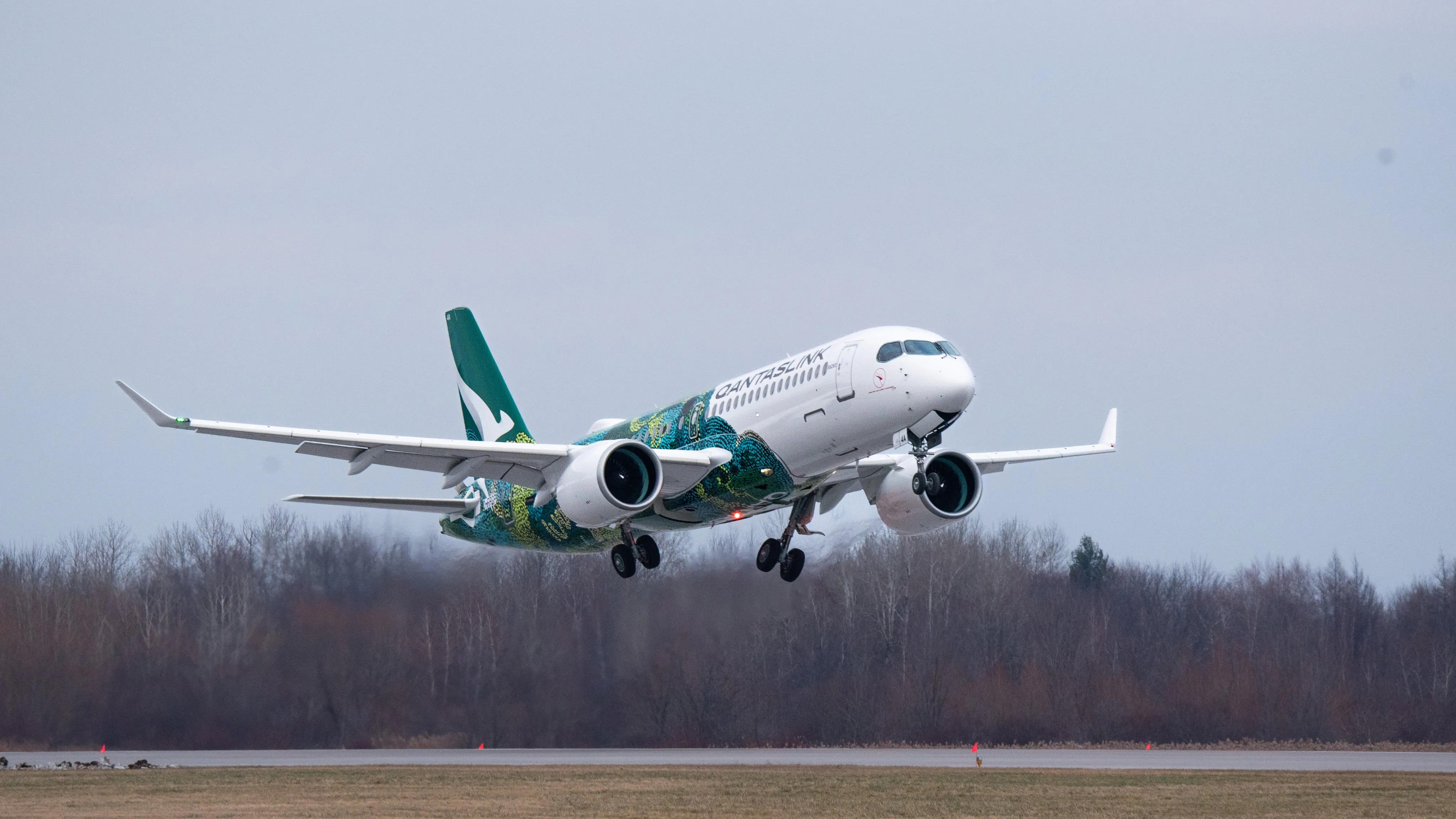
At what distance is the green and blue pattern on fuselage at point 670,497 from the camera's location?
31641 millimetres

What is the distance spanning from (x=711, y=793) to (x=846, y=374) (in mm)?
9900

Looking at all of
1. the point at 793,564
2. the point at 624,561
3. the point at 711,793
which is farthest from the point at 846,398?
the point at 711,793

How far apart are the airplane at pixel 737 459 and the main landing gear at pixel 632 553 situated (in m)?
0.04

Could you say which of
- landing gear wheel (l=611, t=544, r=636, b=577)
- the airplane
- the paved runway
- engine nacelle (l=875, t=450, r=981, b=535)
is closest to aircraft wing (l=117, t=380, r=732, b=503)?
the airplane

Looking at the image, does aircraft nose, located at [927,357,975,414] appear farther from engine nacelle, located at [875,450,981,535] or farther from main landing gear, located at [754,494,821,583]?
main landing gear, located at [754,494,821,583]

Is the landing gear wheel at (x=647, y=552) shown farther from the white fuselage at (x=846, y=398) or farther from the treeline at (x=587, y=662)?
the treeline at (x=587, y=662)

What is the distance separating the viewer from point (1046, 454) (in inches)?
1495

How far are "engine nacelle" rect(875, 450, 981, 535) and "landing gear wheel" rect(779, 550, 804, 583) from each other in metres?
1.94

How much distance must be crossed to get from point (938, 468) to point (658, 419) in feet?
19.4

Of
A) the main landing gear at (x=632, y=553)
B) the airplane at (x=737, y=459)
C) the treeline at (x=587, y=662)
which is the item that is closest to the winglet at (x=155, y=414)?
the airplane at (x=737, y=459)

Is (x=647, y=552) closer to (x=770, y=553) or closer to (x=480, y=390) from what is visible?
(x=770, y=553)

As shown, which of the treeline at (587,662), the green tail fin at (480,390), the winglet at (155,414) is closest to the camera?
the winglet at (155,414)

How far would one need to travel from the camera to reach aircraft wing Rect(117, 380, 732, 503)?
30656mm

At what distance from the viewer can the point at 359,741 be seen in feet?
159
